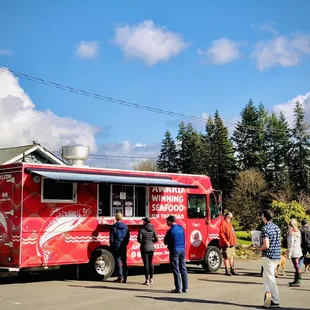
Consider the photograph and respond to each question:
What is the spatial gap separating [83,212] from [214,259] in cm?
517

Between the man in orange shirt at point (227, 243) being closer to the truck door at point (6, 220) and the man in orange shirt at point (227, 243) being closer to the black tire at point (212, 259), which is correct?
the black tire at point (212, 259)

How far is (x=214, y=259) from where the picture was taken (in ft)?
54.9

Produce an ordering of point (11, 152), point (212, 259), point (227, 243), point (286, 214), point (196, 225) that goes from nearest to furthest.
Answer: point (227, 243) → point (196, 225) → point (212, 259) → point (286, 214) → point (11, 152)

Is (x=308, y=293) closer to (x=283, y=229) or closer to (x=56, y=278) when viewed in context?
(x=56, y=278)

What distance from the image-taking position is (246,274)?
1606 centimetres

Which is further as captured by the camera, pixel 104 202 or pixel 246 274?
pixel 246 274

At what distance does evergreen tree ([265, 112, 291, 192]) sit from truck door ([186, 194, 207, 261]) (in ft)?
164

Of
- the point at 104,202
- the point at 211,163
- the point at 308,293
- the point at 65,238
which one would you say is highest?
the point at 211,163

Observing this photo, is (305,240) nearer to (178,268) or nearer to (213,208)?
(213,208)

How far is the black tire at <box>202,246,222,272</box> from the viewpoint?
16.4 meters

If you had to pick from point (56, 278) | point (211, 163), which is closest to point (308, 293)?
point (56, 278)

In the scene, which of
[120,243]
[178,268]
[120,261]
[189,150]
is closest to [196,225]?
[120,261]

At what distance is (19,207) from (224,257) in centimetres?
662

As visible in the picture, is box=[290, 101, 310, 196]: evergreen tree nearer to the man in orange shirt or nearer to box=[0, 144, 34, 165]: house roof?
box=[0, 144, 34, 165]: house roof
